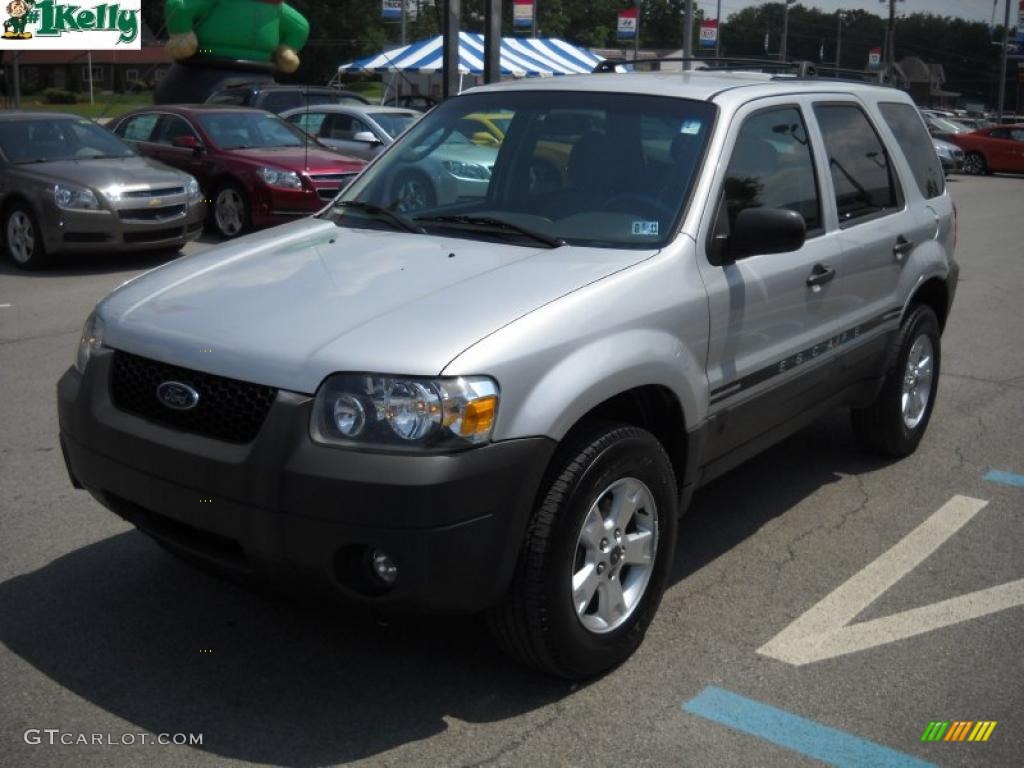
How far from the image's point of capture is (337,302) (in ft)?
11.7

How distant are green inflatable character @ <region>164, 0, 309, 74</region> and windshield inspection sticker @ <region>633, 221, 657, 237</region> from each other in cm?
2173

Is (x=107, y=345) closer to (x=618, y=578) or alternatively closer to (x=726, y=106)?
(x=618, y=578)

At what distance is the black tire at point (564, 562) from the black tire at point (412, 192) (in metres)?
1.48

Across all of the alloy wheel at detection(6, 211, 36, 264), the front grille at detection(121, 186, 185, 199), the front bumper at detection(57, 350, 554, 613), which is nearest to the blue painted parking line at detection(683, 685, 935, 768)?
the front bumper at detection(57, 350, 554, 613)

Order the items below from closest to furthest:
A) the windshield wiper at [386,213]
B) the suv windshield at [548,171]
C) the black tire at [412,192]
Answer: the suv windshield at [548,171] → the windshield wiper at [386,213] → the black tire at [412,192]

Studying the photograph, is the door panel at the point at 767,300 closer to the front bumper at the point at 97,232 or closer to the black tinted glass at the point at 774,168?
the black tinted glass at the point at 774,168

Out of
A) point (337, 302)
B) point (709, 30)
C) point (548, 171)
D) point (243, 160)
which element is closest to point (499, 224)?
point (548, 171)

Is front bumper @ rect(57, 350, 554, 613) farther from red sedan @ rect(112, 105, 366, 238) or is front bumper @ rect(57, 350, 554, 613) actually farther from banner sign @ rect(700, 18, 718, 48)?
banner sign @ rect(700, 18, 718, 48)

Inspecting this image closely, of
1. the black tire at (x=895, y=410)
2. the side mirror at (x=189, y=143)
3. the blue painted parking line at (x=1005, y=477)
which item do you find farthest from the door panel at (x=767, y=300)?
the side mirror at (x=189, y=143)

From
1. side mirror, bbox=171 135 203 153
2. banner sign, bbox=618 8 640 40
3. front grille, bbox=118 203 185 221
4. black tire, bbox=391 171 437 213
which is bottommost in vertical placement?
front grille, bbox=118 203 185 221

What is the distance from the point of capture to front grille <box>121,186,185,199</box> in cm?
1156

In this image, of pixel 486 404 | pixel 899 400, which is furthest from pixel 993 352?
pixel 486 404

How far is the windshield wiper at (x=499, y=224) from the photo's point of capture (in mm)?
4086

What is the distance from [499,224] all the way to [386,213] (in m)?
0.55
